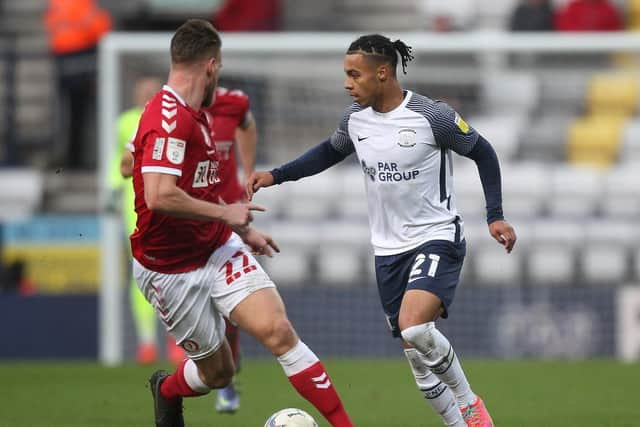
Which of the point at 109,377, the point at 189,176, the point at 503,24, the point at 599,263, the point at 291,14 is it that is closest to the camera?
the point at 189,176

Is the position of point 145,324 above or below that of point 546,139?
below

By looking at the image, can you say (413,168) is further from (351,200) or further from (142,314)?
(351,200)

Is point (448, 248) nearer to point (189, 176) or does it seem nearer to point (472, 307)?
point (189, 176)

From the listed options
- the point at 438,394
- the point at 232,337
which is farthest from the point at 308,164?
the point at 232,337

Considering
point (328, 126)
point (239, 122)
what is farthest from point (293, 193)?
point (239, 122)

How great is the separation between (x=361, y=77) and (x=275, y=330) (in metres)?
1.36

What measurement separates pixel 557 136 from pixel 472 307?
5.65ft

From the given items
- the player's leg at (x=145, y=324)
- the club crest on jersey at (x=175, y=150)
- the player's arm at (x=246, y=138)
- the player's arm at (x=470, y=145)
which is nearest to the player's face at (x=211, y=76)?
the club crest on jersey at (x=175, y=150)

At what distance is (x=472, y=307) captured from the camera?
12531 millimetres

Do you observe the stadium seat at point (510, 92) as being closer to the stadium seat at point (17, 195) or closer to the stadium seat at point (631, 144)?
the stadium seat at point (631, 144)

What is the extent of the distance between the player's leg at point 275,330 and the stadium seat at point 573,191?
650cm

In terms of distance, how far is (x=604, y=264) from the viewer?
12414 millimetres

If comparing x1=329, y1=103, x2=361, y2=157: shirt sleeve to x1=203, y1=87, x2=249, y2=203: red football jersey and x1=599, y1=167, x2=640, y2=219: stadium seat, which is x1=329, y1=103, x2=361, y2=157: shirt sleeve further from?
x1=599, y1=167, x2=640, y2=219: stadium seat

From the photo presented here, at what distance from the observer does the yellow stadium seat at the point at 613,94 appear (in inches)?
499
